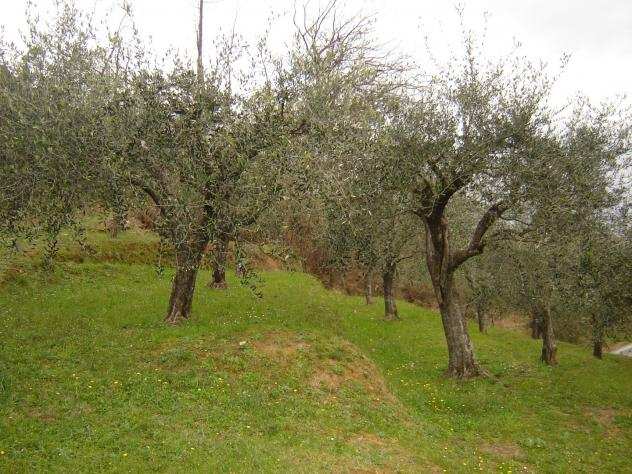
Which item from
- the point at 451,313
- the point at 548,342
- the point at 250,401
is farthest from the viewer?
the point at 548,342

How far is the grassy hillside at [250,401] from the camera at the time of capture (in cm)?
1141

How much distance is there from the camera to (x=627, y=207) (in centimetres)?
1791

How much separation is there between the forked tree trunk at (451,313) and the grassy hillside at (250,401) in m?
0.80

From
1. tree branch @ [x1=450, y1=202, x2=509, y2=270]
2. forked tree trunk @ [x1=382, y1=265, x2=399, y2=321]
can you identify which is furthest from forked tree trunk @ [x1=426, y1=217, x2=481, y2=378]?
forked tree trunk @ [x1=382, y1=265, x2=399, y2=321]

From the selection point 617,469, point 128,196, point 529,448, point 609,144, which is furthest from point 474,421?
point 128,196

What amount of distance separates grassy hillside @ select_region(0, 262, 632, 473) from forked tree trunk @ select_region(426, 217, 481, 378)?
0.80 m

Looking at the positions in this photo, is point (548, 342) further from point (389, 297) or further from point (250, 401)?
point (250, 401)

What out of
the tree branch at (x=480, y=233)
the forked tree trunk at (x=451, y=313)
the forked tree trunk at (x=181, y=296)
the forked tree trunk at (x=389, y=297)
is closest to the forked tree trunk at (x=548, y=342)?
the forked tree trunk at (x=451, y=313)

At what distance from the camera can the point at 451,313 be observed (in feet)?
66.5

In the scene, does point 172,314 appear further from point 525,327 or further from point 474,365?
point 525,327

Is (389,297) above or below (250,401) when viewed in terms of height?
above

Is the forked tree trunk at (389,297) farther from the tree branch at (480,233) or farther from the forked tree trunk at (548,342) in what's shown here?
the tree branch at (480,233)

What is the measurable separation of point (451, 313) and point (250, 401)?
30.7 ft

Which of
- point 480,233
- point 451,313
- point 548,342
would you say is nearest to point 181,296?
point 451,313
